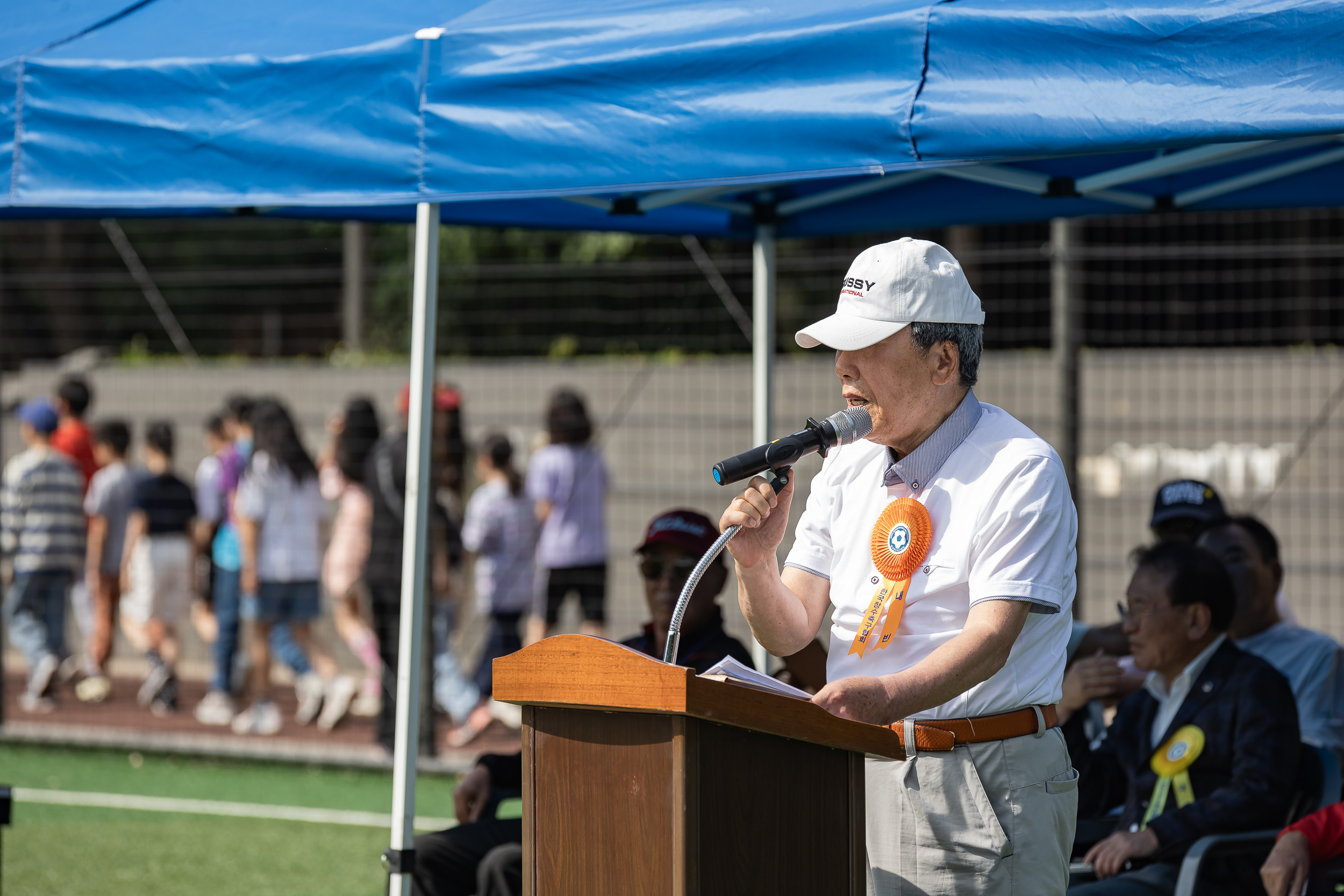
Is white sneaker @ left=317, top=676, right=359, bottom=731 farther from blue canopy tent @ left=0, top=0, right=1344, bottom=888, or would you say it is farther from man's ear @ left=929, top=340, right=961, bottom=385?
man's ear @ left=929, top=340, right=961, bottom=385

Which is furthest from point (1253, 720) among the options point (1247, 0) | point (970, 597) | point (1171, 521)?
point (1247, 0)

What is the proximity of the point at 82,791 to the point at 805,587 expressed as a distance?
234 inches

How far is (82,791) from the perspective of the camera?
7.61 metres

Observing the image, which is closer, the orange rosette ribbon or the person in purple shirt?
the orange rosette ribbon

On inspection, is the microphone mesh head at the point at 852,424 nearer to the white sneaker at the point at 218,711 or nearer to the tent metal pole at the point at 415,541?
the tent metal pole at the point at 415,541

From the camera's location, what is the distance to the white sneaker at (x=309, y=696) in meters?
9.20

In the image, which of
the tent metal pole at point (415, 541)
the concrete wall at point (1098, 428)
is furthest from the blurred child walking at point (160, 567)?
the tent metal pole at point (415, 541)

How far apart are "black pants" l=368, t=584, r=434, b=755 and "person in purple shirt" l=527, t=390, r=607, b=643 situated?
2.52ft

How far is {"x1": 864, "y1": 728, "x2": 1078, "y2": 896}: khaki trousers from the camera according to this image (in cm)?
260

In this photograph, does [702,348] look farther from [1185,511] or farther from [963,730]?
[963,730]

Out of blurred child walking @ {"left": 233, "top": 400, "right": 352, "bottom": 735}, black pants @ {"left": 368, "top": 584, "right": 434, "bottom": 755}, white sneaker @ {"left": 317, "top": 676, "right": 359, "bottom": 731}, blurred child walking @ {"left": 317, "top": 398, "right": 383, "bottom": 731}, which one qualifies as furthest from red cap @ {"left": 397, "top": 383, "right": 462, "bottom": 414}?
white sneaker @ {"left": 317, "top": 676, "right": 359, "bottom": 731}

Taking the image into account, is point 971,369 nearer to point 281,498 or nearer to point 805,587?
point 805,587

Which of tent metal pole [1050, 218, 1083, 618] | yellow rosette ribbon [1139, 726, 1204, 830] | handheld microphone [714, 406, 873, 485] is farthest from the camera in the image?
tent metal pole [1050, 218, 1083, 618]

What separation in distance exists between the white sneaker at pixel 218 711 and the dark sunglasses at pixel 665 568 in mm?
5717
